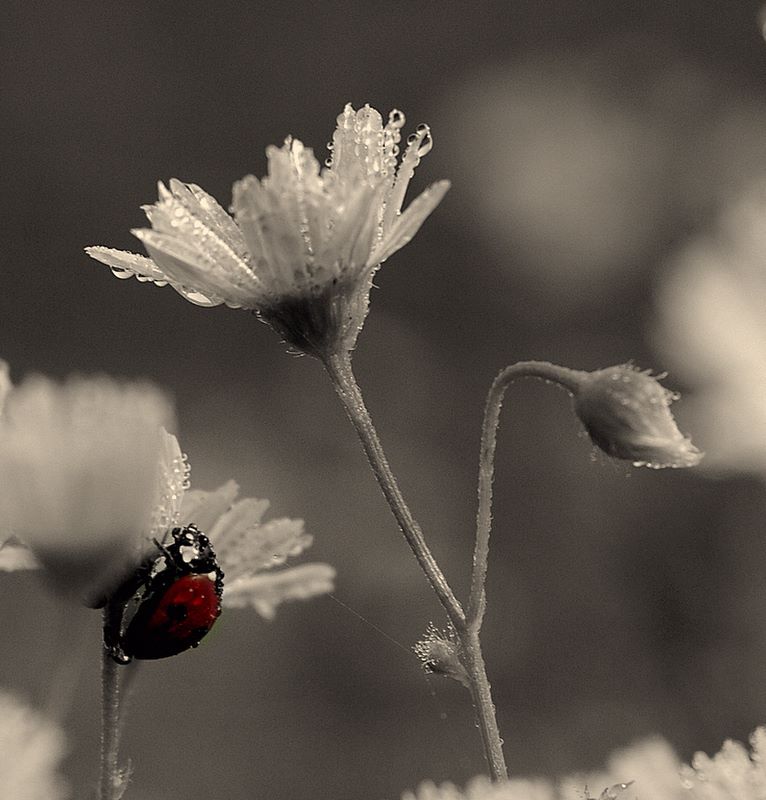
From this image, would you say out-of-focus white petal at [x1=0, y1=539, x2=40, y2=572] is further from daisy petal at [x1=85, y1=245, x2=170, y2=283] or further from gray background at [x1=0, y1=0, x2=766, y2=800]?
gray background at [x1=0, y1=0, x2=766, y2=800]

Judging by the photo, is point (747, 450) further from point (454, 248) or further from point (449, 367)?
point (454, 248)

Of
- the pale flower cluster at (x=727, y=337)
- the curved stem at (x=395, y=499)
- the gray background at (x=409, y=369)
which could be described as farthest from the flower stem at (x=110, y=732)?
the pale flower cluster at (x=727, y=337)

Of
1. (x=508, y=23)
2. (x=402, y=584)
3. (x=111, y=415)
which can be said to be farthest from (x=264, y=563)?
(x=508, y=23)

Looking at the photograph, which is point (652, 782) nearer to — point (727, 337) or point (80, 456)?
point (80, 456)

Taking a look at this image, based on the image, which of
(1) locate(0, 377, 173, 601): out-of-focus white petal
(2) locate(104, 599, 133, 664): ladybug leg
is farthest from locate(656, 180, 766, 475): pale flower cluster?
(1) locate(0, 377, 173, 601): out-of-focus white petal

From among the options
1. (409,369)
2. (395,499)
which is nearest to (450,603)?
(395,499)

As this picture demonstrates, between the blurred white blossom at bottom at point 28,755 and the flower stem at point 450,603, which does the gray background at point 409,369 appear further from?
the blurred white blossom at bottom at point 28,755
